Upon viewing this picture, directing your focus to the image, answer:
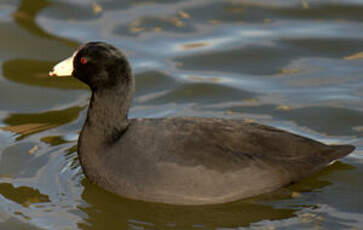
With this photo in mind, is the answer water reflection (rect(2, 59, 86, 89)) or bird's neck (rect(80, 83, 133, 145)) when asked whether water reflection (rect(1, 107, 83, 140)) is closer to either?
water reflection (rect(2, 59, 86, 89))

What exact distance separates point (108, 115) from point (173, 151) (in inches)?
27.1

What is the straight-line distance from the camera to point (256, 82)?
8031 millimetres

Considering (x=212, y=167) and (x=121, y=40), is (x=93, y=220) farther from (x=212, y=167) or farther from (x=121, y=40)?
(x=121, y=40)

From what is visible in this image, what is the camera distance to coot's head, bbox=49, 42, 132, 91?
18.6 ft

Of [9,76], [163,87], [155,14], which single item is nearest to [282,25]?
[155,14]

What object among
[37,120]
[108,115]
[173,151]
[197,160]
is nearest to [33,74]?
[37,120]

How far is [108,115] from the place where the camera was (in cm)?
578

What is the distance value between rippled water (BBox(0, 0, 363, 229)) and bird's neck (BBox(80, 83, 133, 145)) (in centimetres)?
50

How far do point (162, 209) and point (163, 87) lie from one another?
257 cm

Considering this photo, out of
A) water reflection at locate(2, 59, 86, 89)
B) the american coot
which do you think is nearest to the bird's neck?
the american coot

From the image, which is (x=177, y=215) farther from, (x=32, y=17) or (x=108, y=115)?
(x=32, y=17)

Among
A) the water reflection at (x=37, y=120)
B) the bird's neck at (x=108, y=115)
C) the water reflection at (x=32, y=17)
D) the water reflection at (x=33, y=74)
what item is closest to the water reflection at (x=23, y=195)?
the bird's neck at (x=108, y=115)

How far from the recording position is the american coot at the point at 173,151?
17.6ft

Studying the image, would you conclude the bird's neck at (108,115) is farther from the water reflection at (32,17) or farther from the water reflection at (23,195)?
the water reflection at (32,17)
